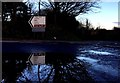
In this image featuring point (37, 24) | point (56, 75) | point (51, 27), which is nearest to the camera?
point (56, 75)

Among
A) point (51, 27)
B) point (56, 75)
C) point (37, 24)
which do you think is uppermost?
point (37, 24)

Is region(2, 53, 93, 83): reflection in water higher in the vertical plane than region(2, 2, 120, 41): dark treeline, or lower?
lower

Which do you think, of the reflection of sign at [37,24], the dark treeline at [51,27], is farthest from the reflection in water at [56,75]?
the dark treeline at [51,27]

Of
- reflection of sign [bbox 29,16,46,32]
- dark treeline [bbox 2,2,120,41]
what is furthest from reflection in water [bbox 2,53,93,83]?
dark treeline [bbox 2,2,120,41]

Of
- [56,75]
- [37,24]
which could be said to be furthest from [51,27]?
[56,75]

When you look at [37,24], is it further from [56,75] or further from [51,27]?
[56,75]

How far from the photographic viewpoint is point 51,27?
24.8 m

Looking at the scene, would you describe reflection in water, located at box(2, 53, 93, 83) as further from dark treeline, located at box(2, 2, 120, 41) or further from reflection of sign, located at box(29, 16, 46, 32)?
dark treeline, located at box(2, 2, 120, 41)

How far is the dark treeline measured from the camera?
2362 cm

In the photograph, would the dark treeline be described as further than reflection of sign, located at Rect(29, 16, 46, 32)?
Yes

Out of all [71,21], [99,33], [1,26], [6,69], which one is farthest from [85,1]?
[6,69]

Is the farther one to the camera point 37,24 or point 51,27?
point 51,27

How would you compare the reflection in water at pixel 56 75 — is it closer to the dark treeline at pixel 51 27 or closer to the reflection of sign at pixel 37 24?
the reflection of sign at pixel 37 24

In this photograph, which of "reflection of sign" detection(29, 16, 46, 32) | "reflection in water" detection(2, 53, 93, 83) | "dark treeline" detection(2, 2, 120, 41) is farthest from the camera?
"dark treeline" detection(2, 2, 120, 41)
